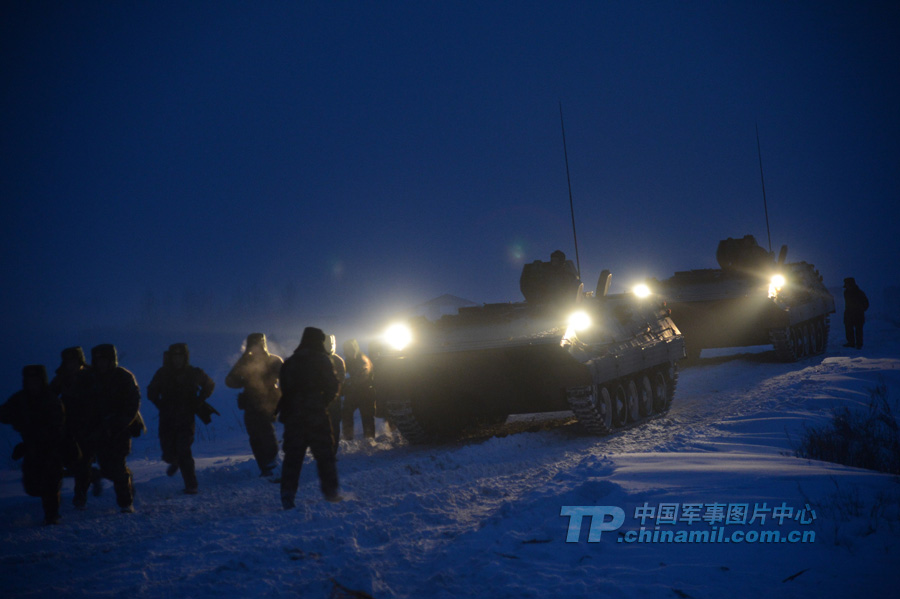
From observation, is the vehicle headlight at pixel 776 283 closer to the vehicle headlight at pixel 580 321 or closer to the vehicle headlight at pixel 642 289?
the vehicle headlight at pixel 642 289

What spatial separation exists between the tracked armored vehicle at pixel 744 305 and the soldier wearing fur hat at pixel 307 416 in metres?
12.5

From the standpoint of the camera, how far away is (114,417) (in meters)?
6.37

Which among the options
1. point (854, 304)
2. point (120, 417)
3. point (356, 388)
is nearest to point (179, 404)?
point (120, 417)

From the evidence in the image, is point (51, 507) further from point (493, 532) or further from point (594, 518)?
point (594, 518)

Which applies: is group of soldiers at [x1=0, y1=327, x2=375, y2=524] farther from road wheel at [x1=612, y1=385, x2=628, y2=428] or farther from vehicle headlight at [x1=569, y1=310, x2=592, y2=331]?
road wheel at [x1=612, y1=385, x2=628, y2=428]

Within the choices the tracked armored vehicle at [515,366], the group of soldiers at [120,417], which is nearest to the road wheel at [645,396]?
the tracked armored vehicle at [515,366]

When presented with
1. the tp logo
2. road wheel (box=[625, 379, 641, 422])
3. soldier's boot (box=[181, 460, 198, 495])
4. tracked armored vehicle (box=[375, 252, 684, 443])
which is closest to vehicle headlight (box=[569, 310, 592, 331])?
tracked armored vehicle (box=[375, 252, 684, 443])

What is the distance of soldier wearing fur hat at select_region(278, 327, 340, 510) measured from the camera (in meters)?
5.92

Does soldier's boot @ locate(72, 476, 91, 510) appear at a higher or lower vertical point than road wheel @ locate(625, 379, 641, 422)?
higher

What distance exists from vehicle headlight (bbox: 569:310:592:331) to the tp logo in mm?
4806

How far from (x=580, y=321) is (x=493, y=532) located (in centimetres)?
556

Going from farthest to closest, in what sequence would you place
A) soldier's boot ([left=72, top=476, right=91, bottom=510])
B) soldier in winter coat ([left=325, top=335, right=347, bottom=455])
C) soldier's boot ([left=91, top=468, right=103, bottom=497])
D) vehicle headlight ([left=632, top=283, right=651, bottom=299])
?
1. vehicle headlight ([left=632, top=283, right=651, bottom=299])
2. soldier in winter coat ([left=325, top=335, right=347, bottom=455])
3. soldier's boot ([left=91, top=468, right=103, bottom=497])
4. soldier's boot ([left=72, top=476, right=91, bottom=510])

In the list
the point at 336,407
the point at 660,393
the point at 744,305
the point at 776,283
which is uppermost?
the point at 776,283

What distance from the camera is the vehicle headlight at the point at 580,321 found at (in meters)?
9.44
